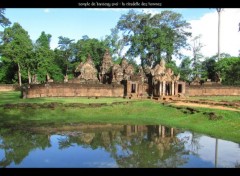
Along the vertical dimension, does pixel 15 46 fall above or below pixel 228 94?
above

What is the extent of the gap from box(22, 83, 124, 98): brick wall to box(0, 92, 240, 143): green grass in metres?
9.51

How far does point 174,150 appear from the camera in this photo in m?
14.5

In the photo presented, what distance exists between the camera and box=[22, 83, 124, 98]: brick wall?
33.8m

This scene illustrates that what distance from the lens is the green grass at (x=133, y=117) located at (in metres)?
19.1

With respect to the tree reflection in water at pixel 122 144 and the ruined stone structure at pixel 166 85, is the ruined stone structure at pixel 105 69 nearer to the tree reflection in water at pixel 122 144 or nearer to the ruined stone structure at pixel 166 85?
the ruined stone structure at pixel 166 85

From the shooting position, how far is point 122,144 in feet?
51.6

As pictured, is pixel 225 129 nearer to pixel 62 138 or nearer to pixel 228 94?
pixel 62 138

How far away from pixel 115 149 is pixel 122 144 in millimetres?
1317

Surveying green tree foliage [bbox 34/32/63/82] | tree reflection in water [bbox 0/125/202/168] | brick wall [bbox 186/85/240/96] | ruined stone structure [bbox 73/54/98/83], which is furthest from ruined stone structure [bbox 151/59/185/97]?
green tree foliage [bbox 34/32/63/82]

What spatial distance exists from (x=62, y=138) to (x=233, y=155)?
28.5 ft

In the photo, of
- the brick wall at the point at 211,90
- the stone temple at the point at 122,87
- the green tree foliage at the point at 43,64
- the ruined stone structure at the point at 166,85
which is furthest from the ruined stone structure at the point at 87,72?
the brick wall at the point at 211,90

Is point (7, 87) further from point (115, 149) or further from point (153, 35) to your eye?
point (115, 149)

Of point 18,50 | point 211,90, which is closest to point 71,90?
point 211,90
